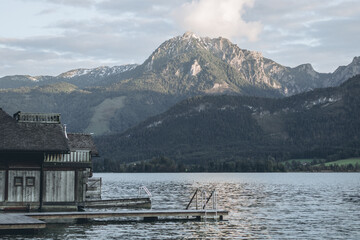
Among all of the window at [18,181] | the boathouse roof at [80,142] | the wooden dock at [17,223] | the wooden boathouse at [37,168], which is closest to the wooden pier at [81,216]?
the wooden dock at [17,223]

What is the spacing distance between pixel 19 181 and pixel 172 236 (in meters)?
17.6

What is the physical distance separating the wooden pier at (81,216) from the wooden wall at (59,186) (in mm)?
3250

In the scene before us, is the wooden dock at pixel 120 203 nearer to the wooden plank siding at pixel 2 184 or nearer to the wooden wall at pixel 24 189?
the wooden wall at pixel 24 189

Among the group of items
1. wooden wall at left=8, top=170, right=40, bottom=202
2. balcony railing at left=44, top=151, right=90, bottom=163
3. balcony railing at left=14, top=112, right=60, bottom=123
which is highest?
balcony railing at left=14, top=112, right=60, bottom=123

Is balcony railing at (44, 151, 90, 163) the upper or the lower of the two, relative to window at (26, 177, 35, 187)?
upper

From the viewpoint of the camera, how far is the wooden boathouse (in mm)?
59188

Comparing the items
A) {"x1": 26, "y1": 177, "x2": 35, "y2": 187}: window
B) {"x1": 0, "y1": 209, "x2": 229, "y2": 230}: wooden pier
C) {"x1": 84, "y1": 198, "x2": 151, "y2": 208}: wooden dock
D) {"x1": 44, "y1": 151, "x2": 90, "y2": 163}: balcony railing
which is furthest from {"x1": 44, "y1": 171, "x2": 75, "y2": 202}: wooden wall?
{"x1": 84, "y1": 198, "x2": 151, "y2": 208}: wooden dock

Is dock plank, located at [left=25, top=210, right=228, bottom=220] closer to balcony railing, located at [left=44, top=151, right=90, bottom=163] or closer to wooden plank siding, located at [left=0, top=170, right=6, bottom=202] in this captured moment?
wooden plank siding, located at [left=0, top=170, right=6, bottom=202]

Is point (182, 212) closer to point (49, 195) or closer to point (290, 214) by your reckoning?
point (49, 195)

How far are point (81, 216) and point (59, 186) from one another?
4.54 m

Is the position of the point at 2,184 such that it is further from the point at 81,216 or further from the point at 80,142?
the point at 80,142

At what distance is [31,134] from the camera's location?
61.2m

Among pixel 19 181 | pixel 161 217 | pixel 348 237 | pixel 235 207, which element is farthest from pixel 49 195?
pixel 235 207

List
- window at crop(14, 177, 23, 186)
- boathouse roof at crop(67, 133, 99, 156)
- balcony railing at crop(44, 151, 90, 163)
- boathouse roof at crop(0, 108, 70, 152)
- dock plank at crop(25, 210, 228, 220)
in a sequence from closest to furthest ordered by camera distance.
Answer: dock plank at crop(25, 210, 228, 220)
boathouse roof at crop(0, 108, 70, 152)
window at crop(14, 177, 23, 186)
balcony railing at crop(44, 151, 90, 163)
boathouse roof at crop(67, 133, 99, 156)
